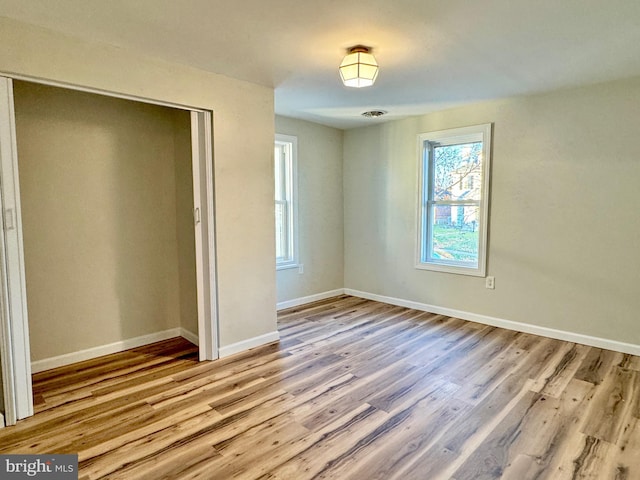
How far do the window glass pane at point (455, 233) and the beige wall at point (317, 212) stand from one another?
1.35m

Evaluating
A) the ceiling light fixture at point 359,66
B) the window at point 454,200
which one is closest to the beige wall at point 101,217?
the ceiling light fixture at point 359,66

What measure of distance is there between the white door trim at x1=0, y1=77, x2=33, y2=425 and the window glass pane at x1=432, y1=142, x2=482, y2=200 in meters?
3.80

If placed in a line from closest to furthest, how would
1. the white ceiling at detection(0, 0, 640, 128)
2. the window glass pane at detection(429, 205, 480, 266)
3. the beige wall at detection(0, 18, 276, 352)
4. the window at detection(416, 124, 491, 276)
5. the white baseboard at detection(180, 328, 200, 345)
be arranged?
1. the white ceiling at detection(0, 0, 640, 128)
2. the beige wall at detection(0, 18, 276, 352)
3. the white baseboard at detection(180, 328, 200, 345)
4. the window at detection(416, 124, 491, 276)
5. the window glass pane at detection(429, 205, 480, 266)

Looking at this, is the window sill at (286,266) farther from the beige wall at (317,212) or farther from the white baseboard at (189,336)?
the white baseboard at (189,336)

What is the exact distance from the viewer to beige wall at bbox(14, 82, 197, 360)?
2.83 m

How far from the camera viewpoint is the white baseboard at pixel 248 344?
3115 mm

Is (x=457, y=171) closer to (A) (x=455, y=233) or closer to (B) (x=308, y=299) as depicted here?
(A) (x=455, y=233)

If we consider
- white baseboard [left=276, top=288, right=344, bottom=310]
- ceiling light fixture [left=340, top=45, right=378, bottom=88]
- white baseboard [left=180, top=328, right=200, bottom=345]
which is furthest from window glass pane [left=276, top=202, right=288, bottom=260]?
ceiling light fixture [left=340, top=45, right=378, bottom=88]

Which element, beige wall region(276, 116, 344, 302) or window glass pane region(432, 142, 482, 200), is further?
beige wall region(276, 116, 344, 302)

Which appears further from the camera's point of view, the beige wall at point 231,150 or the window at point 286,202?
the window at point 286,202

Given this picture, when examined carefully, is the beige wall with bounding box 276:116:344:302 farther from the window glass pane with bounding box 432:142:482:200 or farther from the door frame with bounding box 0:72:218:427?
the door frame with bounding box 0:72:218:427

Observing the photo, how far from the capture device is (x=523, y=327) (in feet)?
12.0

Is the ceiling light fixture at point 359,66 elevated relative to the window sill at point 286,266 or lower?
elevated

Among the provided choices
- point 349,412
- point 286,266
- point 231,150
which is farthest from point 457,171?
point 349,412
